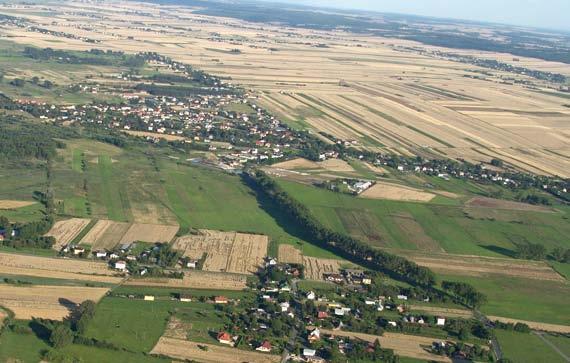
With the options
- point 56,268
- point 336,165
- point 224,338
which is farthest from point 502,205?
point 56,268

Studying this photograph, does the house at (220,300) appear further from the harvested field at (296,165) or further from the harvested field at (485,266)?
the harvested field at (296,165)

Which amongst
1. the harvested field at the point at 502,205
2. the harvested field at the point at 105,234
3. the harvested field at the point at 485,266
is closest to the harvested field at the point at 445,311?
the harvested field at the point at 485,266

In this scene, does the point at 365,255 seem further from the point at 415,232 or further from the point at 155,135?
the point at 155,135

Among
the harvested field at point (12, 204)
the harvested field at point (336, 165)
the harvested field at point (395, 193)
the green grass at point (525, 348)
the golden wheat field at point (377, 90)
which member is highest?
the golden wheat field at point (377, 90)

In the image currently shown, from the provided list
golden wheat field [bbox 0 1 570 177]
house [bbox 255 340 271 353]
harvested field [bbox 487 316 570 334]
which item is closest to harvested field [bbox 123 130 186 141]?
golden wheat field [bbox 0 1 570 177]

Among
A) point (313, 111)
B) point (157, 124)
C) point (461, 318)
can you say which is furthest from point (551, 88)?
point (461, 318)

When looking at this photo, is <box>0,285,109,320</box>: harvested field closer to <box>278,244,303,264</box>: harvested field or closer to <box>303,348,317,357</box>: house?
<box>303,348,317,357</box>: house

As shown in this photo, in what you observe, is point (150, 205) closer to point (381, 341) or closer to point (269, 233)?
point (269, 233)
